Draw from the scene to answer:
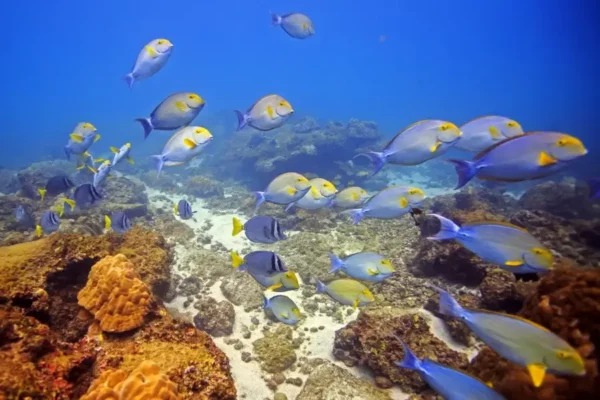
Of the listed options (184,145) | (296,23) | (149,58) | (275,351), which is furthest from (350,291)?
(296,23)

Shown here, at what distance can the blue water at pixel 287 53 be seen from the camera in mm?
117875

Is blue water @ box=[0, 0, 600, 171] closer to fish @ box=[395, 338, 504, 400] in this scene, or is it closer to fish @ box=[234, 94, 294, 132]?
fish @ box=[234, 94, 294, 132]

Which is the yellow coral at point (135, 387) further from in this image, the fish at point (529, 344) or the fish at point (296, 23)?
the fish at point (296, 23)

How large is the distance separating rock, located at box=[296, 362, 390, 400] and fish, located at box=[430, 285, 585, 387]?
249 cm

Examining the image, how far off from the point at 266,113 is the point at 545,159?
3585 millimetres

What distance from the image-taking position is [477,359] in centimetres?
341

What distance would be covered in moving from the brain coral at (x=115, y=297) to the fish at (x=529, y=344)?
134 inches

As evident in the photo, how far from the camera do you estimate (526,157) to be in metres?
2.90

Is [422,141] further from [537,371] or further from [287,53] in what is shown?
[287,53]

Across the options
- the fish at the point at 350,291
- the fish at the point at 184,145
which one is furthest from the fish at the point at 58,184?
the fish at the point at 350,291

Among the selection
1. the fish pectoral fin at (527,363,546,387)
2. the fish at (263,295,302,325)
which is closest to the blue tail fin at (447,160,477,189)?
the fish pectoral fin at (527,363,546,387)

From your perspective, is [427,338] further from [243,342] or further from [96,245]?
[96,245]

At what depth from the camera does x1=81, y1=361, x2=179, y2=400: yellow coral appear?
237 cm

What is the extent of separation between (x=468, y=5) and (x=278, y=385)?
18881cm
